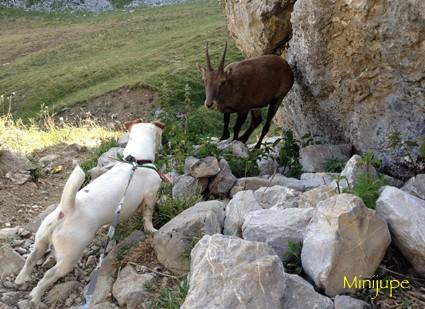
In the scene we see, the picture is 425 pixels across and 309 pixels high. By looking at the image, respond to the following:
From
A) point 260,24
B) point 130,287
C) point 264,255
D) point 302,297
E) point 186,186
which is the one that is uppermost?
point 260,24

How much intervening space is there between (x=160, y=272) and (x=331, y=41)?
4.48 m

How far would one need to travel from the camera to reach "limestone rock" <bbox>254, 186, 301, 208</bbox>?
18.6 ft

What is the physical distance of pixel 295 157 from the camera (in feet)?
26.1

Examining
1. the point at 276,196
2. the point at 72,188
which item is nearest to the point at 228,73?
the point at 276,196

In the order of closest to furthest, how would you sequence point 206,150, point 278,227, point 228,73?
1. point 278,227
2. point 206,150
3. point 228,73

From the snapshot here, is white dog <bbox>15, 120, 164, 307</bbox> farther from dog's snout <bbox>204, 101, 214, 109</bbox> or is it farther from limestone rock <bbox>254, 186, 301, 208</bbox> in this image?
dog's snout <bbox>204, 101, 214, 109</bbox>

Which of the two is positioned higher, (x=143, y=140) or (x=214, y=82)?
(x=143, y=140)

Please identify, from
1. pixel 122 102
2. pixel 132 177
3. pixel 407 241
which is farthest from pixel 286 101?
pixel 122 102

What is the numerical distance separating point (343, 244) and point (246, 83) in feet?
16.6

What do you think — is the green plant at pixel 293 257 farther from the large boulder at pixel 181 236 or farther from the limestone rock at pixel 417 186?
the limestone rock at pixel 417 186

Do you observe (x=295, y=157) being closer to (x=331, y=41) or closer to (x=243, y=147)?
(x=243, y=147)

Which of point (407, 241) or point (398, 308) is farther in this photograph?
point (407, 241)

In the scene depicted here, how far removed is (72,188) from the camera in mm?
4648

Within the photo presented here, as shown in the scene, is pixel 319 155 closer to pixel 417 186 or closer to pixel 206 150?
pixel 206 150
